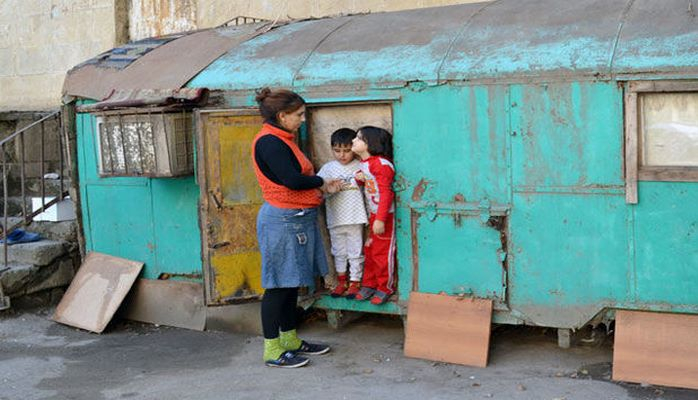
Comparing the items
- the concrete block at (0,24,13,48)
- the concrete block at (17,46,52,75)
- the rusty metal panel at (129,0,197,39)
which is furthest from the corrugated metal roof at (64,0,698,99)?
the concrete block at (0,24,13,48)

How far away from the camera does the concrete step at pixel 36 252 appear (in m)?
7.95

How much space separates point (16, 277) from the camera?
7.72 m

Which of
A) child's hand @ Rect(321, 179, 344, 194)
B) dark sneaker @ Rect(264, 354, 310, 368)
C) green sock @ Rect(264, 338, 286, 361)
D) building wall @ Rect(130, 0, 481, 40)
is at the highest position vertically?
building wall @ Rect(130, 0, 481, 40)

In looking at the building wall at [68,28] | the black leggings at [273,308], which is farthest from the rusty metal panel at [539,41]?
the building wall at [68,28]

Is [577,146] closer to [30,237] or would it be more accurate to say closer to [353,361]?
[353,361]

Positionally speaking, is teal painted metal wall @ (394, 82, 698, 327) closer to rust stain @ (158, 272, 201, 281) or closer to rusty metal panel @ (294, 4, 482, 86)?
rusty metal panel @ (294, 4, 482, 86)

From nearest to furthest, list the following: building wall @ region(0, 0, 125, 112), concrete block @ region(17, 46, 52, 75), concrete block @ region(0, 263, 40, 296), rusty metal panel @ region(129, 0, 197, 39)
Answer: concrete block @ region(0, 263, 40, 296) → rusty metal panel @ region(129, 0, 197, 39) → building wall @ region(0, 0, 125, 112) → concrete block @ region(17, 46, 52, 75)

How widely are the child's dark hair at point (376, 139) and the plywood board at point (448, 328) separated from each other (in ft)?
3.28

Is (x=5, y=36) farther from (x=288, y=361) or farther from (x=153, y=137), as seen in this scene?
(x=288, y=361)

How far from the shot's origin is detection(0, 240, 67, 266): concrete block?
7945 mm

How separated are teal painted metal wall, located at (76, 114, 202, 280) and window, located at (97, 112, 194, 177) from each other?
34 centimetres

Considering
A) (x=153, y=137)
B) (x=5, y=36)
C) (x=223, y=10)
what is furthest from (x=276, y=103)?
(x=5, y=36)

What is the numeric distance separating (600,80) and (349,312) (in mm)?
2639

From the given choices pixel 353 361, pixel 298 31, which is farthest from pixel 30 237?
pixel 353 361
